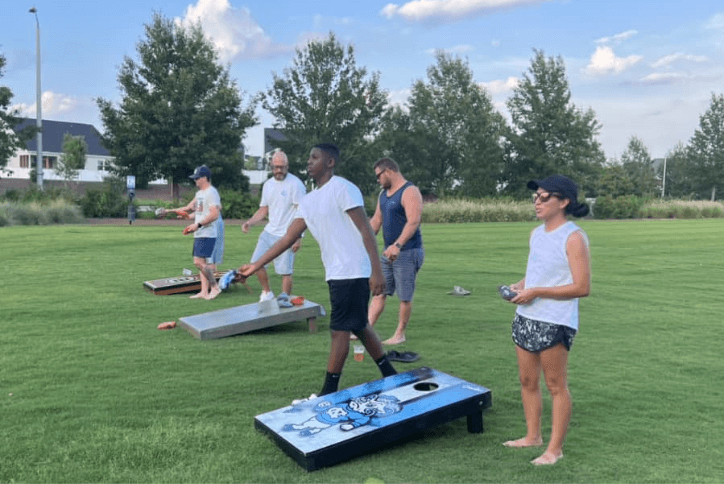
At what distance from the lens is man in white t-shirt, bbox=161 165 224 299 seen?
29.9ft

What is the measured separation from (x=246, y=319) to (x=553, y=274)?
437cm

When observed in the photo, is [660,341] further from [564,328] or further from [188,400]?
[188,400]

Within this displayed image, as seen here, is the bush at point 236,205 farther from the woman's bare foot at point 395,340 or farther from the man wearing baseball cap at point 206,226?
the woman's bare foot at point 395,340

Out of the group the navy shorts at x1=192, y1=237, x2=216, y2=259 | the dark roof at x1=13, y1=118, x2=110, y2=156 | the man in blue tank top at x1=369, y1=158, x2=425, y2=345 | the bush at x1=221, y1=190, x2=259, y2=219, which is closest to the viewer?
the man in blue tank top at x1=369, y1=158, x2=425, y2=345

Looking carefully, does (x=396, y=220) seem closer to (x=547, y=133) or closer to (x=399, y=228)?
(x=399, y=228)

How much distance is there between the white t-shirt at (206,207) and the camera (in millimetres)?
9117

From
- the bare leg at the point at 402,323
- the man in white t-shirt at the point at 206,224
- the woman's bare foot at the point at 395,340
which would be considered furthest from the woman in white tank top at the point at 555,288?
the man in white t-shirt at the point at 206,224

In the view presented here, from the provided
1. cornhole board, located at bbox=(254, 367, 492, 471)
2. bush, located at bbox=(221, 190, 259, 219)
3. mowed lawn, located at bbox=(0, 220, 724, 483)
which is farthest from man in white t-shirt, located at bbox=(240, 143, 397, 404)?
bush, located at bbox=(221, 190, 259, 219)

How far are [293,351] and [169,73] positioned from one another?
123ft

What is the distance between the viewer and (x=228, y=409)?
4793mm

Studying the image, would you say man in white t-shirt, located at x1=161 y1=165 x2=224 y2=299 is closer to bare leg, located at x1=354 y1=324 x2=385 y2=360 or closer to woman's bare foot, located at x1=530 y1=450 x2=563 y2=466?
bare leg, located at x1=354 y1=324 x2=385 y2=360

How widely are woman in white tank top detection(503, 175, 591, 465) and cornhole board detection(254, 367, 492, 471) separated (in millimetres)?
695

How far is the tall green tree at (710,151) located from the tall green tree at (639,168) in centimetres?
476

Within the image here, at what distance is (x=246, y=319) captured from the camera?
7.11 m
